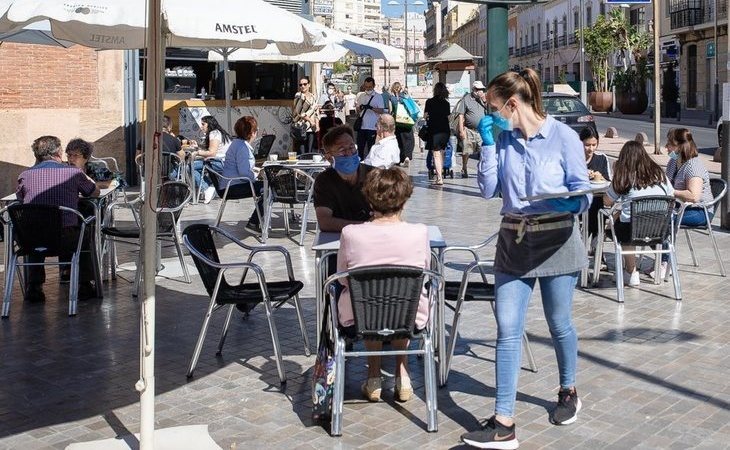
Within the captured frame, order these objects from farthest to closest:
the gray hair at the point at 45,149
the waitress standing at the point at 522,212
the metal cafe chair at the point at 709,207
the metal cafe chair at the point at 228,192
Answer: the metal cafe chair at the point at 228,192 < the metal cafe chair at the point at 709,207 < the gray hair at the point at 45,149 < the waitress standing at the point at 522,212

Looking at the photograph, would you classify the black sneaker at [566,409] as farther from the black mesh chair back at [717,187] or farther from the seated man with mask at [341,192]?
the black mesh chair back at [717,187]

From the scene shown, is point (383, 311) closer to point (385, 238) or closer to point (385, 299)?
point (385, 299)

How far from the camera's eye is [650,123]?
134 ft

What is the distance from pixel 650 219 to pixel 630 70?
139 feet

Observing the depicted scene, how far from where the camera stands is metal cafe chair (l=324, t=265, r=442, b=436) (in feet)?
15.3

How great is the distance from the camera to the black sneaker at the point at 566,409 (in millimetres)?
4871

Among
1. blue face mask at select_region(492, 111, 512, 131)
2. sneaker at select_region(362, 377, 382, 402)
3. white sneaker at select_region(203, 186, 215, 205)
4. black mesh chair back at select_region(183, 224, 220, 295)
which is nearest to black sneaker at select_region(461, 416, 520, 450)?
sneaker at select_region(362, 377, 382, 402)

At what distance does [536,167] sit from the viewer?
456cm

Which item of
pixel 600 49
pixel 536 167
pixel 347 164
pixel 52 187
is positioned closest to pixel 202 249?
pixel 347 164

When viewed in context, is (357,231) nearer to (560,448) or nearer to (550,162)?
(550,162)

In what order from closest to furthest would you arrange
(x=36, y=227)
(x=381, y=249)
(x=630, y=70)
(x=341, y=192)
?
(x=381, y=249) < (x=341, y=192) < (x=36, y=227) < (x=630, y=70)

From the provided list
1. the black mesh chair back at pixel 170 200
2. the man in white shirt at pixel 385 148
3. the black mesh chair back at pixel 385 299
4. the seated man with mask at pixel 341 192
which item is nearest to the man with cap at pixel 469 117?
the man in white shirt at pixel 385 148

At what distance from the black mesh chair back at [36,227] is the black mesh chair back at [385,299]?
11.5 ft

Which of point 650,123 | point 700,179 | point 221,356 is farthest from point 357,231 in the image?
point 650,123
